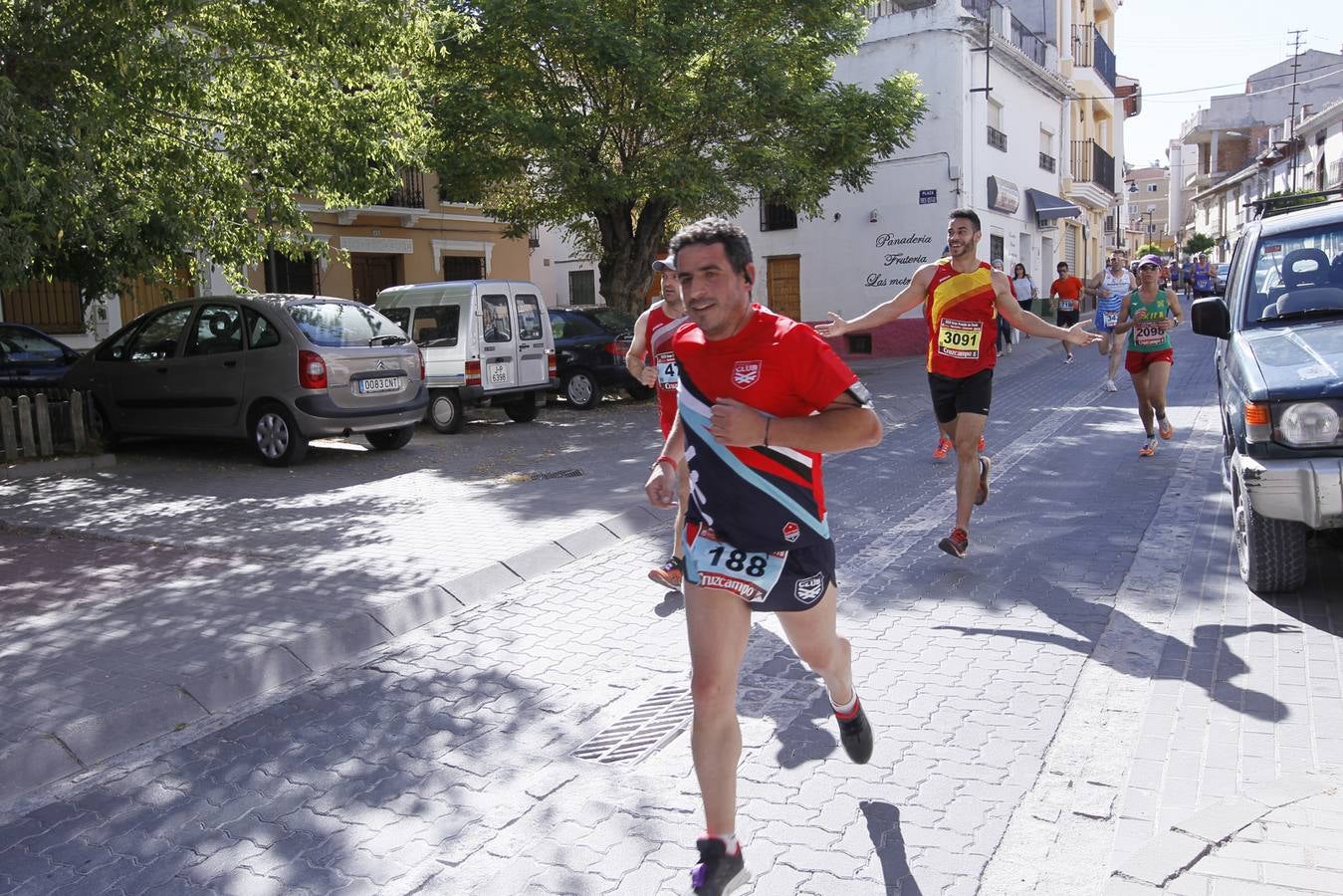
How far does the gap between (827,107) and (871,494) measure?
11.2 m

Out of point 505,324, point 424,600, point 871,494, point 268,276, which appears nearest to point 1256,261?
point 871,494

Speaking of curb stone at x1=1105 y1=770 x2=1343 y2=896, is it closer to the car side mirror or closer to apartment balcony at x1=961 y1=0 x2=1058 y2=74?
the car side mirror

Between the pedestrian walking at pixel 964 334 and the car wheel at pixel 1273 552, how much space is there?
1470mm

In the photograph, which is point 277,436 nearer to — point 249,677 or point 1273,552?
point 249,677

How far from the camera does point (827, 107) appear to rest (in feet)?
59.9

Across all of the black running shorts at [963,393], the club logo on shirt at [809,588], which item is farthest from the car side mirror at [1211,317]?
the club logo on shirt at [809,588]

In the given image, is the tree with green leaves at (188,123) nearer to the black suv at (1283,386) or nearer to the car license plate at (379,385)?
the car license plate at (379,385)

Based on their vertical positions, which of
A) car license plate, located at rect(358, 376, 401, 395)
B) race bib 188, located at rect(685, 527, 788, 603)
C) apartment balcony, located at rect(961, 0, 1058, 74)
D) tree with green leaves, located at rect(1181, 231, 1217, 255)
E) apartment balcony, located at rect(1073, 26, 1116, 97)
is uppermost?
apartment balcony, located at rect(1073, 26, 1116, 97)

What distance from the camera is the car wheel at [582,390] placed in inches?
659

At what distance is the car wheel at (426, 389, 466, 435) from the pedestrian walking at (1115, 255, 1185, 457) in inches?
317

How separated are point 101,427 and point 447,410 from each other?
13.2 feet

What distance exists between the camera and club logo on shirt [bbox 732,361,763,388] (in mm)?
3066

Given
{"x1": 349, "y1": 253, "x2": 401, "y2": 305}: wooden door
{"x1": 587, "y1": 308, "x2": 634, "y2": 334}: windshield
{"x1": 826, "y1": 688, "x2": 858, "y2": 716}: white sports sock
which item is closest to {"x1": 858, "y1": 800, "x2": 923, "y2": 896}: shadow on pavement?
{"x1": 826, "y1": 688, "x2": 858, "y2": 716}: white sports sock

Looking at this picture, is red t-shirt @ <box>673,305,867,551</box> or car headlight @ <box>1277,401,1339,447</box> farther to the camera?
car headlight @ <box>1277,401,1339,447</box>
